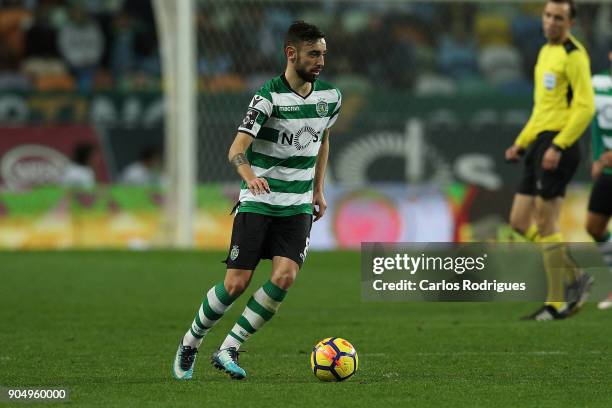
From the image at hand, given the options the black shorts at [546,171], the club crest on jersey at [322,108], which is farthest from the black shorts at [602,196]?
the club crest on jersey at [322,108]

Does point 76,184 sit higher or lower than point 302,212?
lower

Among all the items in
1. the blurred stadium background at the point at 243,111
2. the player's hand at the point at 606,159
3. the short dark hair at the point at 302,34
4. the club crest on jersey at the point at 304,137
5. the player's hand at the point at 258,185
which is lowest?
the blurred stadium background at the point at 243,111

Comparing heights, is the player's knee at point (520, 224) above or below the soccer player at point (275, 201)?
below

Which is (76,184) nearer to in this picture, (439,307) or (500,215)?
(500,215)

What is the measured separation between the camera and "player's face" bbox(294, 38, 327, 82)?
22.9ft

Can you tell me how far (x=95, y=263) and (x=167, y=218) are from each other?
7.66 ft

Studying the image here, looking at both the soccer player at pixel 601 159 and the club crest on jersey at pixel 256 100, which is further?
the soccer player at pixel 601 159

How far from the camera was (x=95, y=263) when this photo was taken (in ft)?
51.6

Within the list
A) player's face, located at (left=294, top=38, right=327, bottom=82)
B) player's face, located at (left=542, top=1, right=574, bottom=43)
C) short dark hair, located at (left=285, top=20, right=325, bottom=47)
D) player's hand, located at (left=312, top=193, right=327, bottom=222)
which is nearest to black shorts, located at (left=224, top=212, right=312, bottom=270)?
player's hand, located at (left=312, top=193, right=327, bottom=222)

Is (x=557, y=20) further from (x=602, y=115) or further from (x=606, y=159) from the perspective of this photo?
(x=606, y=159)

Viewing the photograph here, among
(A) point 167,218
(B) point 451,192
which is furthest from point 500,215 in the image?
(A) point 167,218

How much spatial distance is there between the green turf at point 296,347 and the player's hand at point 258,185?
0.97 m

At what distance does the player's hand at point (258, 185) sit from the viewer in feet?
21.7

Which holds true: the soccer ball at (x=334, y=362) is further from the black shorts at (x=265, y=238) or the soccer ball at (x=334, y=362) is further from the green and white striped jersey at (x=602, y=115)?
the green and white striped jersey at (x=602, y=115)
